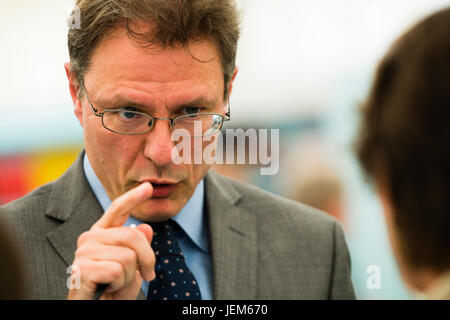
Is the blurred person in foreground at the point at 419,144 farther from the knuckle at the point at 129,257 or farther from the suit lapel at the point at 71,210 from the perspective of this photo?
the suit lapel at the point at 71,210

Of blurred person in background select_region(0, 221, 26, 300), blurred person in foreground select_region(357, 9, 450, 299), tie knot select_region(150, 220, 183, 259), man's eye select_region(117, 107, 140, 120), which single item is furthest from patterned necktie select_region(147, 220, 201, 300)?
blurred person in background select_region(0, 221, 26, 300)

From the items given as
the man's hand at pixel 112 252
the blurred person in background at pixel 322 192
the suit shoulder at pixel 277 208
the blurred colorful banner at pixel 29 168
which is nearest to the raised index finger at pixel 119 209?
the man's hand at pixel 112 252

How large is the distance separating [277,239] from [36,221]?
0.68 m

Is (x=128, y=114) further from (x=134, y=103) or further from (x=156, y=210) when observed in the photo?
(x=156, y=210)

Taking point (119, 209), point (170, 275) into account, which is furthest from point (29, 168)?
point (119, 209)

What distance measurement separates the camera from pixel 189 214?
1460 millimetres

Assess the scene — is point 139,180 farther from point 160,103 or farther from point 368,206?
point 368,206

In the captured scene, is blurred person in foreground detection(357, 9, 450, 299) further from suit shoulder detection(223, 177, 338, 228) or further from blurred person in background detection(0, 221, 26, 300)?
suit shoulder detection(223, 177, 338, 228)

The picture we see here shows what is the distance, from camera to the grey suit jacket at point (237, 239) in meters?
1.30

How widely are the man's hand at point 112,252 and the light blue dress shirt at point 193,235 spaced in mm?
333

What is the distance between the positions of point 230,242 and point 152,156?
35 cm
